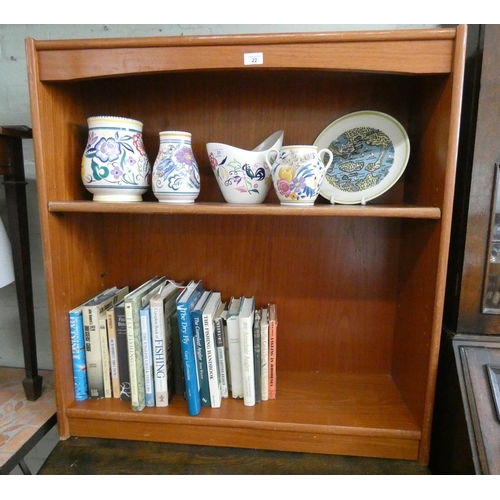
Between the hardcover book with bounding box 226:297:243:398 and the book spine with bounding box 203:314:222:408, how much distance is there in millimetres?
38

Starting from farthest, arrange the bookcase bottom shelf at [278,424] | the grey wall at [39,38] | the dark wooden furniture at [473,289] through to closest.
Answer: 1. the grey wall at [39,38]
2. the bookcase bottom shelf at [278,424]
3. the dark wooden furniture at [473,289]

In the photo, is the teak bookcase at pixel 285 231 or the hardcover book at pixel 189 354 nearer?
the teak bookcase at pixel 285 231

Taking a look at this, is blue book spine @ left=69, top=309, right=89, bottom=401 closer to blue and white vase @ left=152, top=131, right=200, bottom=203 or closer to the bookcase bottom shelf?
the bookcase bottom shelf

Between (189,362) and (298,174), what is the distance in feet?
1.54

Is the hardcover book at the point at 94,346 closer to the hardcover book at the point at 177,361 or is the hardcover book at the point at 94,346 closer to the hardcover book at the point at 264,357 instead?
the hardcover book at the point at 177,361

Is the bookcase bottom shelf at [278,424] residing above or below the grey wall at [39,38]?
below

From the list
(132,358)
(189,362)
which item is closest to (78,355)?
(132,358)

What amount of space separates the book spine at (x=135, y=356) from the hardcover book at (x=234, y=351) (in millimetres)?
203

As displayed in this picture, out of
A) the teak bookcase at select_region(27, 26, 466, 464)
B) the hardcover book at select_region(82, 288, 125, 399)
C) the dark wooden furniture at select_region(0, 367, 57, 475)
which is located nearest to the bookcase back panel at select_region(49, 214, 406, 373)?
the teak bookcase at select_region(27, 26, 466, 464)

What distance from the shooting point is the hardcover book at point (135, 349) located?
0.75 metres

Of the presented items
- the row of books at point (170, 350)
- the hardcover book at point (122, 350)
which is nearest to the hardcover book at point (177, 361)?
the row of books at point (170, 350)
